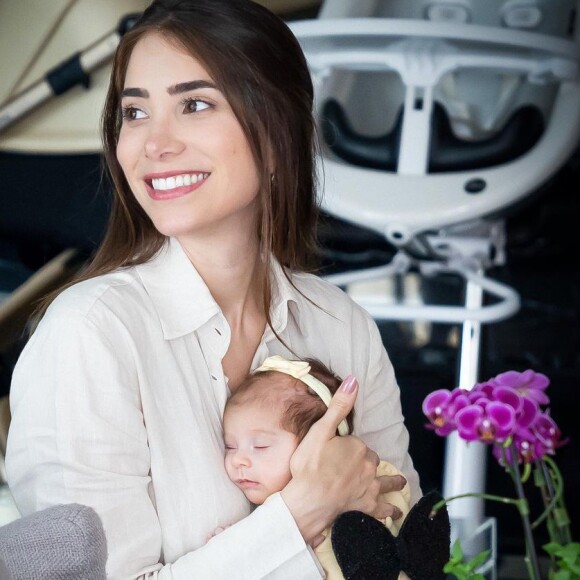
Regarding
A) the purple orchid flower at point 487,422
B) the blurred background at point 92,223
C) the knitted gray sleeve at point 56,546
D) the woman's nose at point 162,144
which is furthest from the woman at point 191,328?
the blurred background at point 92,223

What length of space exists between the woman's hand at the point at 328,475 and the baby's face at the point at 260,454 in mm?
26

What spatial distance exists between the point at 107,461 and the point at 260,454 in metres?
0.18

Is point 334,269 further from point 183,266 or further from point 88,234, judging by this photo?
point 183,266

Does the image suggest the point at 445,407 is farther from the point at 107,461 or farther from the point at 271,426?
the point at 107,461

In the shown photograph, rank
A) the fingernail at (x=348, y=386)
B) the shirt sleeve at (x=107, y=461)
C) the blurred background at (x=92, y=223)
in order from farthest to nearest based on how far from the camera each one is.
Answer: the blurred background at (x=92, y=223), the fingernail at (x=348, y=386), the shirt sleeve at (x=107, y=461)

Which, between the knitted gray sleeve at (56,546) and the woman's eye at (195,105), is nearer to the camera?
the knitted gray sleeve at (56,546)

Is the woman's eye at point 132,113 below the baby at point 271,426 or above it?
above

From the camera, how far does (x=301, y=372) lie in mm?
1184

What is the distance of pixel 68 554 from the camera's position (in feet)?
2.31

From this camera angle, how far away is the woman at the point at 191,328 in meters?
1.04

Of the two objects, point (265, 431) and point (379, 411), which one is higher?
point (265, 431)

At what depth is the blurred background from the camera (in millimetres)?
2297

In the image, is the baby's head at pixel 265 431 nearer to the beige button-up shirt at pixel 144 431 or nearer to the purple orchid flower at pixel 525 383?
the beige button-up shirt at pixel 144 431

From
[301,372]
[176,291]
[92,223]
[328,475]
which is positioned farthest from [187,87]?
[92,223]
